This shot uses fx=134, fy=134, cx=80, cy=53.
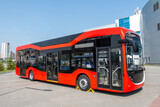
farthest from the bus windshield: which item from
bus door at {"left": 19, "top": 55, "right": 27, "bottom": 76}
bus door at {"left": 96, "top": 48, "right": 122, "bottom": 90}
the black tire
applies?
bus door at {"left": 19, "top": 55, "right": 27, "bottom": 76}

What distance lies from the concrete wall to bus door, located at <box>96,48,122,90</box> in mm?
45198

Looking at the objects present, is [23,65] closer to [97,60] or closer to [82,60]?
[82,60]

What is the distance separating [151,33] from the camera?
156ft

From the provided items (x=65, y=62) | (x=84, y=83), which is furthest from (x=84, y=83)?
(x=65, y=62)

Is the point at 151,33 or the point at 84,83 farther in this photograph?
the point at 151,33

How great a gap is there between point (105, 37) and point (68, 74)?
10.3 ft

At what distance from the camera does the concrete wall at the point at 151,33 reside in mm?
44594

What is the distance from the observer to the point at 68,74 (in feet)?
26.0

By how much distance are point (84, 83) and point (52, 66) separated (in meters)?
2.93

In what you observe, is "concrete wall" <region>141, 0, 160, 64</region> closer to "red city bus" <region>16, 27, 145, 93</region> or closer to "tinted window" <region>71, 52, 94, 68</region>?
"red city bus" <region>16, 27, 145, 93</region>

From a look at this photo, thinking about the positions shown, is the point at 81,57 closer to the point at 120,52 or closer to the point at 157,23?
the point at 120,52

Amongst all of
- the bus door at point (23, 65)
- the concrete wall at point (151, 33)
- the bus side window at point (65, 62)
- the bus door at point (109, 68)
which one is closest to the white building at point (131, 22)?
the concrete wall at point (151, 33)

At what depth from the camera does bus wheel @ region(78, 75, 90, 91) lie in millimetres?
6941

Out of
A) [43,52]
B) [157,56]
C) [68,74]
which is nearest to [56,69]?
[68,74]
